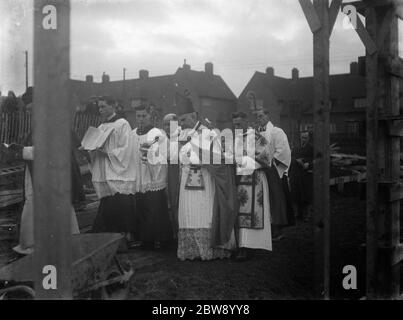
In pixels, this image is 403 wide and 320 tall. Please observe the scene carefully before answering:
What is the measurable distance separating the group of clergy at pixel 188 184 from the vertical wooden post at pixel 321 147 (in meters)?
1.83

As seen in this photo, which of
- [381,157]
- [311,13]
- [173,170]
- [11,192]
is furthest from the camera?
[11,192]

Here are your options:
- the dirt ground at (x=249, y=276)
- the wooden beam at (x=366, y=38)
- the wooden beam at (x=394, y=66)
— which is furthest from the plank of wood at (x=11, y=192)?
the wooden beam at (x=394, y=66)

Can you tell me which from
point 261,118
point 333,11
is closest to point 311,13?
point 333,11

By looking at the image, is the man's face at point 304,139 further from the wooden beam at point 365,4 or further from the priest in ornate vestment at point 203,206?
the wooden beam at point 365,4

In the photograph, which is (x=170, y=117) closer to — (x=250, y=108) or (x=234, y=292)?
(x=250, y=108)

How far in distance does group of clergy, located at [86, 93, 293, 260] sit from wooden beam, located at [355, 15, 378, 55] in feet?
5.55

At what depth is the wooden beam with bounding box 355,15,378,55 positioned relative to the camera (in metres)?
4.44

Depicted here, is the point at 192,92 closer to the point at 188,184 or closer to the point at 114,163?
the point at 114,163

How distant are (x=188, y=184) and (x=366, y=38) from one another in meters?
2.55

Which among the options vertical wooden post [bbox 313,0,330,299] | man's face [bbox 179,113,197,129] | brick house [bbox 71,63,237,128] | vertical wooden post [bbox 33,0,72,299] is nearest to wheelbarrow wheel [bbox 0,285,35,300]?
vertical wooden post [bbox 33,0,72,299]

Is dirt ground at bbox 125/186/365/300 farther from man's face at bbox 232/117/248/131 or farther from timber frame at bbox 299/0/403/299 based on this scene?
man's face at bbox 232/117/248/131

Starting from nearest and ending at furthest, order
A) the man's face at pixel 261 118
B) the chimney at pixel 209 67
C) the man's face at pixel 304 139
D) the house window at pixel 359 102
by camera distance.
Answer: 1. the chimney at pixel 209 67
2. the man's face at pixel 261 118
3. the man's face at pixel 304 139
4. the house window at pixel 359 102

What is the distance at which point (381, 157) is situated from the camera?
458cm

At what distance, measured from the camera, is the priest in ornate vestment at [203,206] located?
5.51 m
